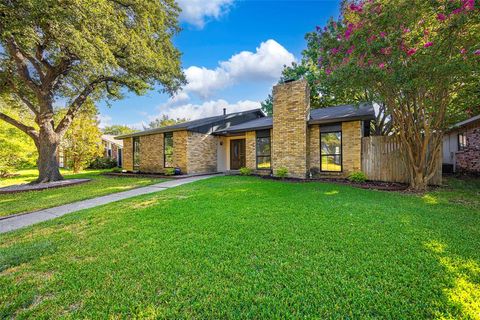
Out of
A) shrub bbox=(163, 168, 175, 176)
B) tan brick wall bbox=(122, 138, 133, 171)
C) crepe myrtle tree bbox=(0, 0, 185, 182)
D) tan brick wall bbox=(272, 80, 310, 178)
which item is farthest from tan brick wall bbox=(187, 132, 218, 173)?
tan brick wall bbox=(122, 138, 133, 171)

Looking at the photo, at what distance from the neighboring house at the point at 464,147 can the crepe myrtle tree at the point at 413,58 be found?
3.87 metres

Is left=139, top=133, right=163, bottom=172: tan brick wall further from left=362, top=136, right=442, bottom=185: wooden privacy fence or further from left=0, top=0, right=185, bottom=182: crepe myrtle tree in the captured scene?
left=362, top=136, right=442, bottom=185: wooden privacy fence

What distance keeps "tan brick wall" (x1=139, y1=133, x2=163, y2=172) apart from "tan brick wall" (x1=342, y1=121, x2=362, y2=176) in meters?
11.0

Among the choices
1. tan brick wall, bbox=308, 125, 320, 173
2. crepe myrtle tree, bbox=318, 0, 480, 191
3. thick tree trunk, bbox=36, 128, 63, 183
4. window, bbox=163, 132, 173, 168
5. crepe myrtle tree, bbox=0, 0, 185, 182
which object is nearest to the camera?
crepe myrtle tree, bbox=318, 0, 480, 191

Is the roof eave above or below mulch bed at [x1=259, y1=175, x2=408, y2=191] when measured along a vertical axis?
above

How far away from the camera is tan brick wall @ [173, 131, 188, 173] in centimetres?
1272

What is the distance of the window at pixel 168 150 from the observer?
13.6 meters

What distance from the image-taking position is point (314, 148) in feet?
33.8

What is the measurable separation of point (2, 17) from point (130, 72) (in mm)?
4780

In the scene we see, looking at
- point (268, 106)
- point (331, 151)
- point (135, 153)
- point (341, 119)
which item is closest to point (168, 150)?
point (135, 153)

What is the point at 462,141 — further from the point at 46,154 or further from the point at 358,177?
the point at 46,154

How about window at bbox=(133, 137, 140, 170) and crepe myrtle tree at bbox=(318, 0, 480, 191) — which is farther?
window at bbox=(133, 137, 140, 170)

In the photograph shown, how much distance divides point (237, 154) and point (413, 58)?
10376mm

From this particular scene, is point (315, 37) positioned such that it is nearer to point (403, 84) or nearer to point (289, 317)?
point (403, 84)
